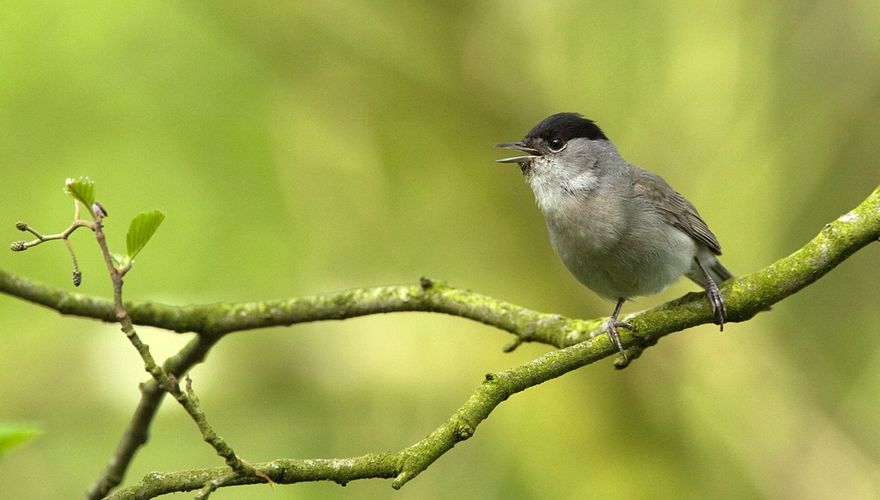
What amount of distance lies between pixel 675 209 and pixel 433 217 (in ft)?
13.0

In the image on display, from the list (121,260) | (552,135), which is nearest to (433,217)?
(552,135)

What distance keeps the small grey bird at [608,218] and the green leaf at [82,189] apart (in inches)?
118

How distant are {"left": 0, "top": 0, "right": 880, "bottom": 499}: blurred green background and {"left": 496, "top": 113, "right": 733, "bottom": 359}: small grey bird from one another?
103 inches

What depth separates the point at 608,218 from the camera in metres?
5.05

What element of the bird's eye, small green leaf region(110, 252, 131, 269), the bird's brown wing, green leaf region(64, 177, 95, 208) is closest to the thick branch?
small green leaf region(110, 252, 131, 269)

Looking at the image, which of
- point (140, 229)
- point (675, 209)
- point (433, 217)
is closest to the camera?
point (140, 229)

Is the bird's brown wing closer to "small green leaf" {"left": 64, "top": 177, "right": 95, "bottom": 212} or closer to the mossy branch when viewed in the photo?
the mossy branch

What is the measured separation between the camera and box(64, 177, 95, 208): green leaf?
238cm

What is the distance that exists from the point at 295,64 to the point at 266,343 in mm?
2887

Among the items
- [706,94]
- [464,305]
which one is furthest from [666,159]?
[464,305]

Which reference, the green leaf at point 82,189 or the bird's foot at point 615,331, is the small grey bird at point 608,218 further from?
the green leaf at point 82,189

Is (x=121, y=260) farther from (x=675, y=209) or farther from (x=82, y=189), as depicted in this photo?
(x=675, y=209)

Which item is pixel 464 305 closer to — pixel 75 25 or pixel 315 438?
pixel 315 438

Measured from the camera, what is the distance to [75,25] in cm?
955
